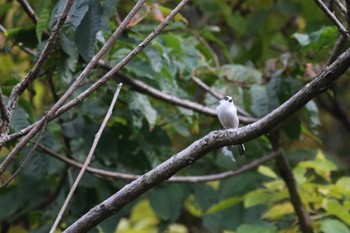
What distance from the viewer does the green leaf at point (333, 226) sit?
375cm

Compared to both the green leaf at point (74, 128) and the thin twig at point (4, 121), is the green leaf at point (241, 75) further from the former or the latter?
the thin twig at point (4, 121)

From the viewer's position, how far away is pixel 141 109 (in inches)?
157

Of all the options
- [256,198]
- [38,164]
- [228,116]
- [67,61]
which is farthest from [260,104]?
[38,164]

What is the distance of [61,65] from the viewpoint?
3561 millimetres

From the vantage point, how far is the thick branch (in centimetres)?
211

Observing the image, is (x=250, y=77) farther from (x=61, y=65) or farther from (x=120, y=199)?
(x=120, y=199)

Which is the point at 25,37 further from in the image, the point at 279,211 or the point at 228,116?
the point at 279,211

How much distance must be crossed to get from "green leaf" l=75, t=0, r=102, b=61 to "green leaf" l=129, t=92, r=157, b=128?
2.62ft

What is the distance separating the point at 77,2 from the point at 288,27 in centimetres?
377

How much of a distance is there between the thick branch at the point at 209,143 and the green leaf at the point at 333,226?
5.46ft

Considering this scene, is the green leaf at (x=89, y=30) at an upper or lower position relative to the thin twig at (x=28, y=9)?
lower

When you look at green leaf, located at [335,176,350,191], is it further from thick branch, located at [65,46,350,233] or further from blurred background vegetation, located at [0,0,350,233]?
thick branch, located at [65,46,350,233]

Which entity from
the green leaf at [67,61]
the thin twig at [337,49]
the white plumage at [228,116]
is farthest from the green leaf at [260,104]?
the green leaf at [67,61]

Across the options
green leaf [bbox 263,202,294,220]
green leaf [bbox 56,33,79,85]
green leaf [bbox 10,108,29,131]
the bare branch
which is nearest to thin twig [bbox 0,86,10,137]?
the bare branch
